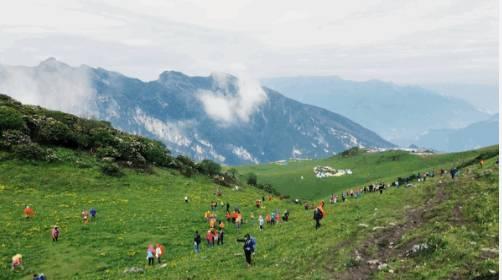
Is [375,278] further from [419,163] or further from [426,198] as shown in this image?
[419,163]

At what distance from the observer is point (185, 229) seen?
55250 mm

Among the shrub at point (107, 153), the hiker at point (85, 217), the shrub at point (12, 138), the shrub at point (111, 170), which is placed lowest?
the hiker at point (85, 217)

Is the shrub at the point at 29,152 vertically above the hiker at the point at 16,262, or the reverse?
the shrub at the point at 29,152

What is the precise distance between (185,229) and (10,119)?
174 feet

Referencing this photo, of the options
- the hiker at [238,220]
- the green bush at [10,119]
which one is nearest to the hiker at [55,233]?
the hiker at [238,220]

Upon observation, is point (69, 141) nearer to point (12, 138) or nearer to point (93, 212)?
point (12, 138)

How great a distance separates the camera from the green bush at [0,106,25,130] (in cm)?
8562

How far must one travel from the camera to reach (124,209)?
6316 centimetres

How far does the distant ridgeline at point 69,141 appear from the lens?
81.8m

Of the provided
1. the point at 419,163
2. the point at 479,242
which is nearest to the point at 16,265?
the point at 479,242

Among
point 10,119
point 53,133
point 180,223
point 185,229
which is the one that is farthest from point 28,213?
point 10,119

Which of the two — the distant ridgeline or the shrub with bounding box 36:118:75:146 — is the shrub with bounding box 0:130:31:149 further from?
the shrub with bounding box 36:118:75:146

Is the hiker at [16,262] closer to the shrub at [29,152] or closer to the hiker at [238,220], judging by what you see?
the hiker at [238,220]

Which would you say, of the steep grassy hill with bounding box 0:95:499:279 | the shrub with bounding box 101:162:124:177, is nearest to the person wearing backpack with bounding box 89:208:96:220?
the steep grassy hill with bounding box 0:95:499:279
